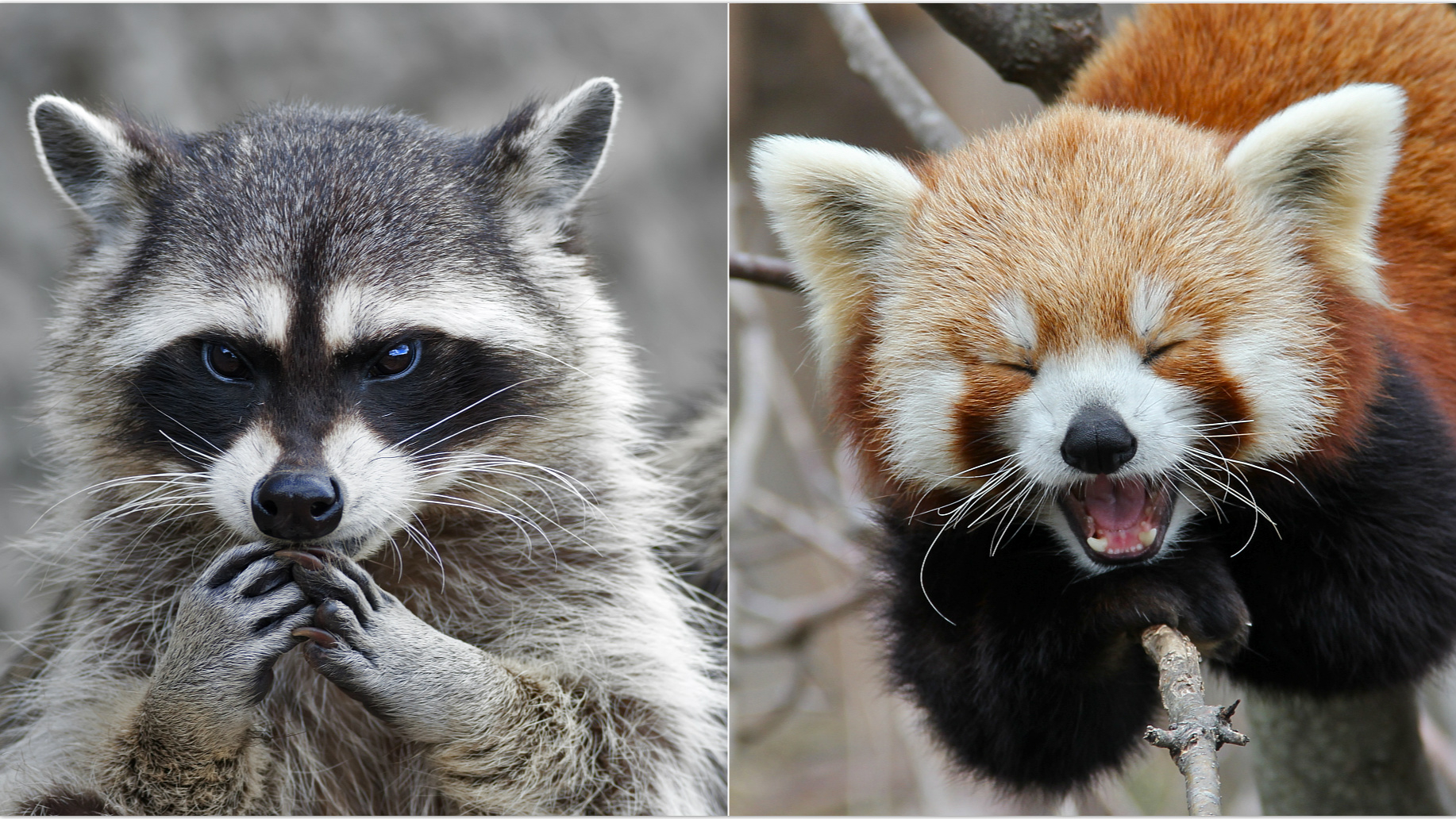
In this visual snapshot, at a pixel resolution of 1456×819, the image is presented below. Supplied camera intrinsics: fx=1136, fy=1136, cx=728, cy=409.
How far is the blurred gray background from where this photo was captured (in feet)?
9.56

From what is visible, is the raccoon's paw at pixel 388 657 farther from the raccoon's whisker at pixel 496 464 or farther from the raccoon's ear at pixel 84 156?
the raccoon's ear at pixel 84 156

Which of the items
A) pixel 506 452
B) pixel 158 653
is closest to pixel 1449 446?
pixel 506 452

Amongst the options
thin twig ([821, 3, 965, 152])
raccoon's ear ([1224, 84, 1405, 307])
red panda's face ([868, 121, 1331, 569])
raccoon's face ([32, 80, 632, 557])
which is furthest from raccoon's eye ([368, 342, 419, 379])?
thin twig ([821, 3, 965, 152])

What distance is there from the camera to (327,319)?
158 cm

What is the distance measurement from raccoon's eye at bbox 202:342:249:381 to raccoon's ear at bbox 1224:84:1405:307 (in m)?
1.39

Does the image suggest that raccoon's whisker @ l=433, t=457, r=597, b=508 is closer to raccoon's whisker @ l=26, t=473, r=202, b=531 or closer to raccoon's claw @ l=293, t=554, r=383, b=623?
raccoon's claw @ l=293, t=554, r=383, b=623

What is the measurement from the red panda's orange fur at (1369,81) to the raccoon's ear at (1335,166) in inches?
7.3

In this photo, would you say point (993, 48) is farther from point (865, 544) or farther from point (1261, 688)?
point (1261, 688)

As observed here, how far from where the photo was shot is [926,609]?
6.10ft

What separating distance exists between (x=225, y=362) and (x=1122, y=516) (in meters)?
1.28

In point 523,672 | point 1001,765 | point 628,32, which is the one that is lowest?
point 1001,765

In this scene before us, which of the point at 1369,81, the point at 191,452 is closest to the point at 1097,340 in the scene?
the point at 1369,81

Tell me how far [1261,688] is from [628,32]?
2.14 metres

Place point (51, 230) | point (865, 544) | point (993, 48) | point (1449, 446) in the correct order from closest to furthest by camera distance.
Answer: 1. point (1449, 446)
2. point (865, 544)
3. point (993, 48)
4. point (51, 230)
